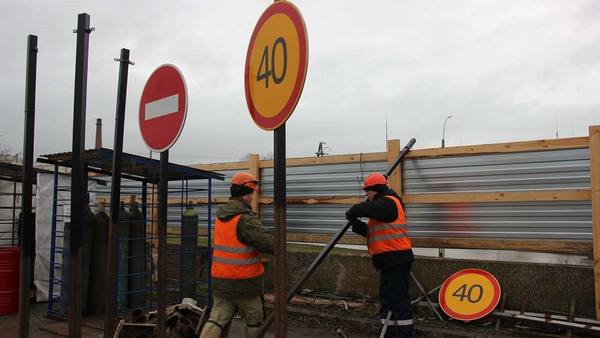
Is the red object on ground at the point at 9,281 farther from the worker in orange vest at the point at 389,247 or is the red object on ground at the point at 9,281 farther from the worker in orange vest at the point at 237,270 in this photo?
the worker in orange vest at the point at 389,247

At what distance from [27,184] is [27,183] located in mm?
10

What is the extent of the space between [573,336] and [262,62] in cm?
446

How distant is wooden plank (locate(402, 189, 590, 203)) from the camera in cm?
555

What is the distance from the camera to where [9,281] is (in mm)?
7359

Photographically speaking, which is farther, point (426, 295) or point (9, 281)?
point (9, 281)

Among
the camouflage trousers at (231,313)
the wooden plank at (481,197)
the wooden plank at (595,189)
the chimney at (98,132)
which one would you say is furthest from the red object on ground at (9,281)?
the chimney at (98,132)

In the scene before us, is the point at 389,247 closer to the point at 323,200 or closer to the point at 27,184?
the point at 323,200

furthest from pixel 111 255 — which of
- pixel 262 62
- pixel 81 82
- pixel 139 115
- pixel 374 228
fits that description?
pixel 374 228

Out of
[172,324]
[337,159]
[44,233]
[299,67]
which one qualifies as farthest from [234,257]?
[44,233]

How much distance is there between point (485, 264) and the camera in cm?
594

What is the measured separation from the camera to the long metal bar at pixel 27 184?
435 centimetres

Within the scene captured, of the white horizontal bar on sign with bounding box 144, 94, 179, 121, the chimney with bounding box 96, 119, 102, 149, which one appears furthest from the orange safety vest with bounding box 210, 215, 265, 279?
the chimney with bounding box 96, 119, 102, 149

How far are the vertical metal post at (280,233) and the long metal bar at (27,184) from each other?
275 cm

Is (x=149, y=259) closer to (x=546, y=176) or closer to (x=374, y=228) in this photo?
(x=374, y=228)
